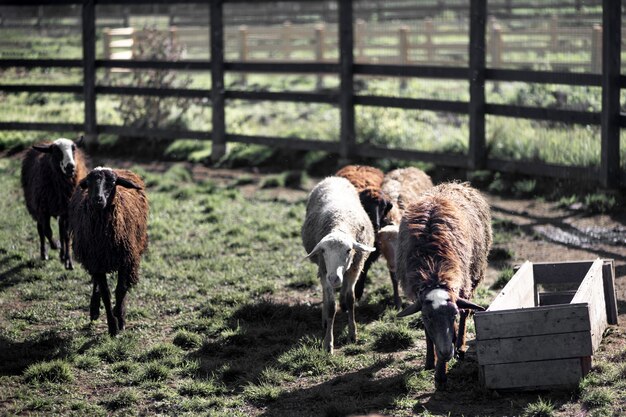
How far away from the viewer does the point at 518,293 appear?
698 cm

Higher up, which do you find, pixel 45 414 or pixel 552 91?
pixel 552 91

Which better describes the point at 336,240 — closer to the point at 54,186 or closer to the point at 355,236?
the point at 355,236

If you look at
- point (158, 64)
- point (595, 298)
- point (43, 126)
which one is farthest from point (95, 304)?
point (43, 126)

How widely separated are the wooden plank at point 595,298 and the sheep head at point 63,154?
520 cm

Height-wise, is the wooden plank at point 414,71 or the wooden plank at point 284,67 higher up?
the wooden plank at point 284,67

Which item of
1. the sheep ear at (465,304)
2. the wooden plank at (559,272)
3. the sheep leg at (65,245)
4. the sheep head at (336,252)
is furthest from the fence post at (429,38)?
the sheep ear at (465,304)

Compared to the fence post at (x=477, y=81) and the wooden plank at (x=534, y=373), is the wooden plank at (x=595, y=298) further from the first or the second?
the fence post at (x=477, y=81)

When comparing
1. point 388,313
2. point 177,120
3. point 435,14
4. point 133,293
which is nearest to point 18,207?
point 133,293

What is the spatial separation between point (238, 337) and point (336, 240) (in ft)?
3.88

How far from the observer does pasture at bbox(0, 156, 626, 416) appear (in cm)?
614

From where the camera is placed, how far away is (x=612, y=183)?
10930mm

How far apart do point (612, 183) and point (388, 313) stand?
4.34 m

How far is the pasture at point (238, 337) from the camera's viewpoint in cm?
614

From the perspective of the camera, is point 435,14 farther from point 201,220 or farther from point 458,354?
point 458,354
